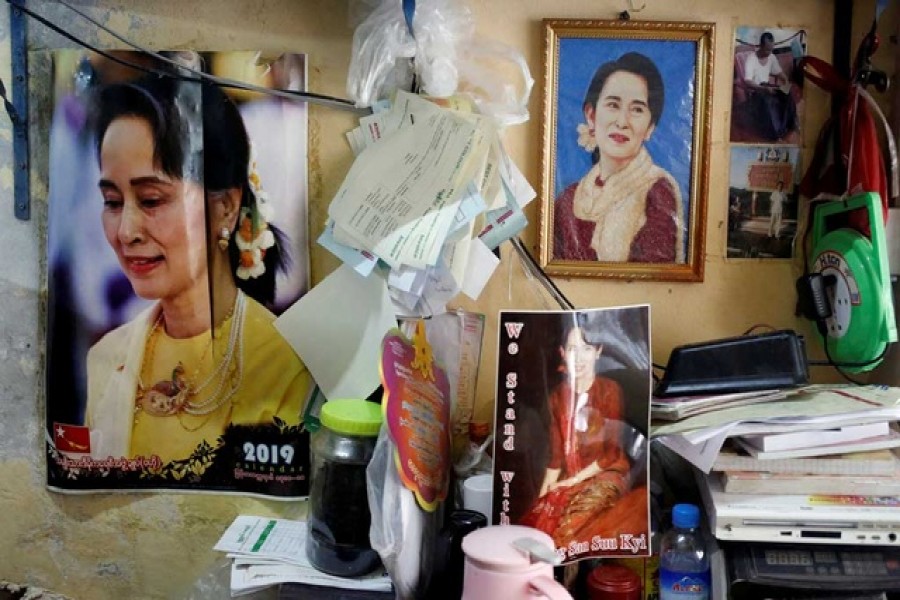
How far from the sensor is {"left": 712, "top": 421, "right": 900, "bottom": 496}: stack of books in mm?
1176

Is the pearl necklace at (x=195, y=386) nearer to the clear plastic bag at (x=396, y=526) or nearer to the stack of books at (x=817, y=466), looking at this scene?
the clear plastic bag at (x=396, y=526)

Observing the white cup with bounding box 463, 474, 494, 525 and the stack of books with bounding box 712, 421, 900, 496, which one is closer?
the stack of books with bounding box 712, 421, 900, 496

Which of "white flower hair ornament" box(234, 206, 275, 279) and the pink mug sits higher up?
"white flower hair ornament" box(234, 206, 275, 279)

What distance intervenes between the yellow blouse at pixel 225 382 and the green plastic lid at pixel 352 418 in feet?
0.78

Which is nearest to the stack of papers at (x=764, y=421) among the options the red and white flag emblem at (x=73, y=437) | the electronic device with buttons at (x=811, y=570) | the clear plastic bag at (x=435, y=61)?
the electronic device with buttons at (x=811, y=570)

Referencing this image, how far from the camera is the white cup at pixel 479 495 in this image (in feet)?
4.22

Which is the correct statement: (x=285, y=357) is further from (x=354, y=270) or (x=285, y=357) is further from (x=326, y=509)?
(x=326, y=509)

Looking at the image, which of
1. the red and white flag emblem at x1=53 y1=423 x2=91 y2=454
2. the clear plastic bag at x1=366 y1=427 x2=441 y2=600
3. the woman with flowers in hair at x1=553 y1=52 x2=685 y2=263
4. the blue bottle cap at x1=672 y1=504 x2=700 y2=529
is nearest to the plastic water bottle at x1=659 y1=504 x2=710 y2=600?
the blue bottle cap at x1=672 y1=504 x2=700 y2=529

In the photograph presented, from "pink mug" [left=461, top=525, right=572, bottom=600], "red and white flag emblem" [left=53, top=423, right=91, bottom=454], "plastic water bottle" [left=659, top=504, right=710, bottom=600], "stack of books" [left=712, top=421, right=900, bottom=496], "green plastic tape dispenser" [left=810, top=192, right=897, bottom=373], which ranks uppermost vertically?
"green plastic tape dispenser" [left=810, top=192, right=897, bottom=373]

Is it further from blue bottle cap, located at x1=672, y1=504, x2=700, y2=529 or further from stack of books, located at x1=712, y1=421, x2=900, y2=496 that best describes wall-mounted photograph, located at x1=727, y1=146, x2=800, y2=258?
blue bottle cap, located at x1=672, y1=504, x2=700, y2=529

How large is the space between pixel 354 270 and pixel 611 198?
45cm

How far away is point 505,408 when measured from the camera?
1241 mm

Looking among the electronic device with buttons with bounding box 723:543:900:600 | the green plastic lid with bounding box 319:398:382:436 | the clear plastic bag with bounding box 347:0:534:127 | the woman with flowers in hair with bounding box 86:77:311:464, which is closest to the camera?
the electronic device with buttons with bounding box 723:543:900:600

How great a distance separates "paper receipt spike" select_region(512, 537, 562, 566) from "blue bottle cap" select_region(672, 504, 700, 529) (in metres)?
0.25
